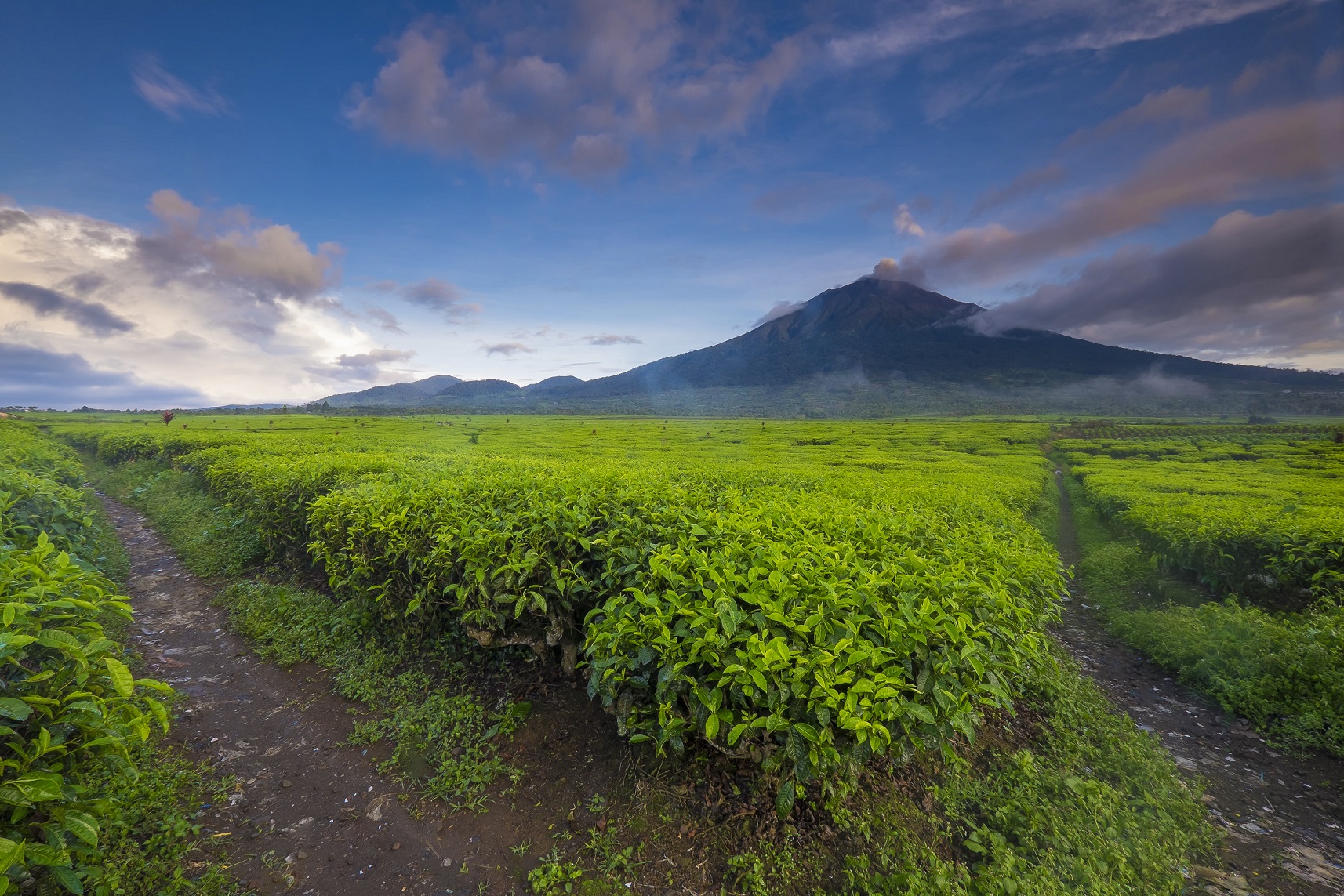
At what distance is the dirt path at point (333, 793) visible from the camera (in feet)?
12.2

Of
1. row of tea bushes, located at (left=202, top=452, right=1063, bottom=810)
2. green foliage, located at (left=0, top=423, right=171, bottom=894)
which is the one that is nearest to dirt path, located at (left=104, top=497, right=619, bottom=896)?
row of tea bushes, located at (left=202, top=452, right=1063, bottom=810)

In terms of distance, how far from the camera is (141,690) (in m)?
5.45

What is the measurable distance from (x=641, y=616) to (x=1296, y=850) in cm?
615

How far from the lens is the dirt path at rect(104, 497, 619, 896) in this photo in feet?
12.2

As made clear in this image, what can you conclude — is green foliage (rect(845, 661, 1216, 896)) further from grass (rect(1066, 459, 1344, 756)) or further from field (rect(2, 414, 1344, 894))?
grass (rect(1066, 459, 1344, 756))

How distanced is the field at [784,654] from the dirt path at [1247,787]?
274 millimetres

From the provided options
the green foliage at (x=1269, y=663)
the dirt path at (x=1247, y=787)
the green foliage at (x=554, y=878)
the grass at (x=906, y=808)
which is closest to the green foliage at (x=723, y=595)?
the grass at (x=906, y=808)

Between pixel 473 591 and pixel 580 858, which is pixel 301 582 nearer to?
pixel 473 591

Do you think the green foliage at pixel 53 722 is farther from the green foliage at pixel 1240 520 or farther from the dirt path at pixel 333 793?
the green foliage at pixel 1240 520

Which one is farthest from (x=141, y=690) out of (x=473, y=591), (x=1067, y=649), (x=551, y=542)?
(x=1067, y=649)

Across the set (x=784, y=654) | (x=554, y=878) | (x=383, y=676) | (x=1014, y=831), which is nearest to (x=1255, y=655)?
(x=1014, y=831)

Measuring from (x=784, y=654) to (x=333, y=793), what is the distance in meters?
4.22

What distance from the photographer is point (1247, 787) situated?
203 inches

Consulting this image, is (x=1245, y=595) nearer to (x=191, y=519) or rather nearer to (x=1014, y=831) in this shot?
(x=1014, y=831)
